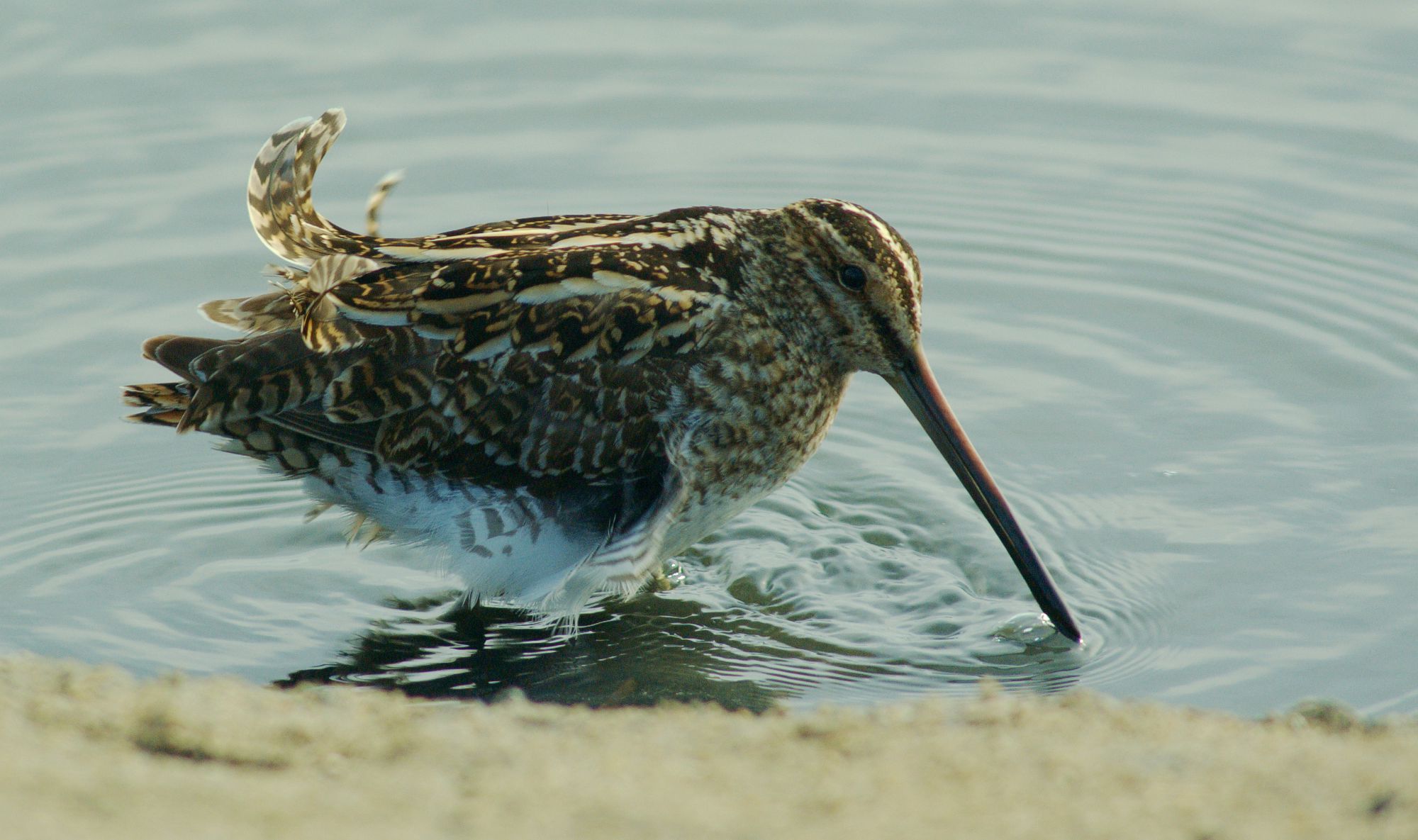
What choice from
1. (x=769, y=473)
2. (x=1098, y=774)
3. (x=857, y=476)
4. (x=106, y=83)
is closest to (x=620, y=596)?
(x=769, y=473)

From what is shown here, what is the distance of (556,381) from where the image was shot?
5852 millimetres

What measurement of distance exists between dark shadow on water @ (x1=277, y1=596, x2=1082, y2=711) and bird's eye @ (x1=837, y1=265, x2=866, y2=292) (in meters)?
1.33

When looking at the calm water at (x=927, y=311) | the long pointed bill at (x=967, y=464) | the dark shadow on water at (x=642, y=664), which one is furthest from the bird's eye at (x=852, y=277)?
the dark shadow on water at (x=642, y=664)

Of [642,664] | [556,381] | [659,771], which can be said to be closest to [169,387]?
[556,381]

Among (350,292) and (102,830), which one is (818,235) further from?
(102,830)

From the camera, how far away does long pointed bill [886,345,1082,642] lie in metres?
6.18

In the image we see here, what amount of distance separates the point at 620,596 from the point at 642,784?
3.13 m

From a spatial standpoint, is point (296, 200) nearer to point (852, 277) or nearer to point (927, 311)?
point (852, 277)

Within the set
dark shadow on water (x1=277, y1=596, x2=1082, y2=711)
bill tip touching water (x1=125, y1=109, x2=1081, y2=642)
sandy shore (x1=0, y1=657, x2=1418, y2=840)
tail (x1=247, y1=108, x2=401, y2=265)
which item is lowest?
dark shadow on water (x1=277, y1=596, x2=1082, y2=711)

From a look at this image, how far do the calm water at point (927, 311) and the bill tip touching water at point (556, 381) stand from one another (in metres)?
0.41

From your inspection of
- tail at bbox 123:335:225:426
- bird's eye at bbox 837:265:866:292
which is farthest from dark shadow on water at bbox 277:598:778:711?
bird's eye at bbox 837:265:866:292

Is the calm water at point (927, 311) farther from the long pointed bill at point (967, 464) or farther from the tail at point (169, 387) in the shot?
the tail at point (169, 387)

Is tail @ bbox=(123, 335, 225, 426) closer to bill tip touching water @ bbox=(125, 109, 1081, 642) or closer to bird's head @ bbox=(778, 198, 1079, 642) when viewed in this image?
bill tip touching water @ bbox=(125, 109, 1081, 642)

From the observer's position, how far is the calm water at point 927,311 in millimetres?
6148
